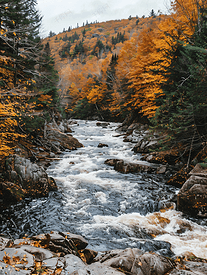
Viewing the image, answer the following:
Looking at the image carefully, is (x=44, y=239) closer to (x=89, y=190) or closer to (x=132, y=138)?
(x=89, y=190)

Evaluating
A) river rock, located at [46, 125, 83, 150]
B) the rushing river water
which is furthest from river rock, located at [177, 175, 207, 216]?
river rock, located at [46, 125, 83, 150]

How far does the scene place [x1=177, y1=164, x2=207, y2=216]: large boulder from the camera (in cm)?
588

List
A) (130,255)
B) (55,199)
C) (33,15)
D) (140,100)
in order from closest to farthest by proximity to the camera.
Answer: (130,255), (55,199), (33,15), (140,100)

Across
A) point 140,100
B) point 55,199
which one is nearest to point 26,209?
point 55,199

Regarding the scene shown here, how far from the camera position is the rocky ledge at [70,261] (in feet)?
8.60

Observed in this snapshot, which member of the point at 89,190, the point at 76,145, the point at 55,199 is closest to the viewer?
the point at 55,199

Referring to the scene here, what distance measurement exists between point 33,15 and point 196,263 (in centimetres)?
1586

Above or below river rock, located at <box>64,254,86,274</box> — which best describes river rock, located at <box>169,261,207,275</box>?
below

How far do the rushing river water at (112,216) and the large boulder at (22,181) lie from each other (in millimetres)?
368

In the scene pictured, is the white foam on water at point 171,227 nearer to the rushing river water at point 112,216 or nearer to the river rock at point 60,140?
the rushing river water at point 112,216

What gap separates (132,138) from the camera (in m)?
18.0

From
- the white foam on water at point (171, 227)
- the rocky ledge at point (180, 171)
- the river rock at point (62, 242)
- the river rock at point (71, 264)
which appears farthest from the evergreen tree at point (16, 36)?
the river rock at point (71, 264)

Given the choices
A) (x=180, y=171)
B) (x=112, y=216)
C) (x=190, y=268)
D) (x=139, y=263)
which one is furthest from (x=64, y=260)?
(x=180, y=171)

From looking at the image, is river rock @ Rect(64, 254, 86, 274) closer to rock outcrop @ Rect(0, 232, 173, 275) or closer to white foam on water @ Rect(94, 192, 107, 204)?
rock outcrop @ Rect(0, 232, 173, 275)
